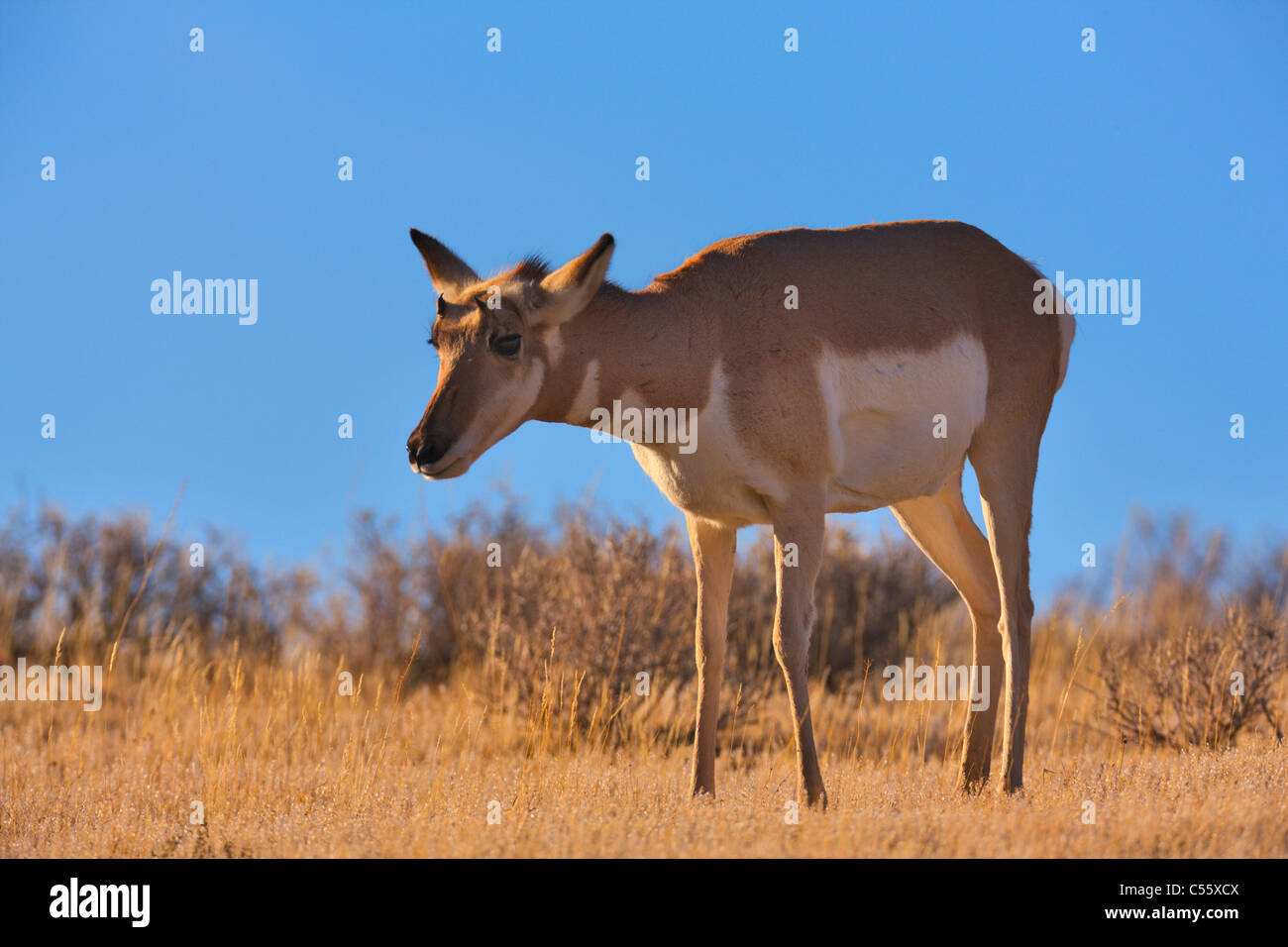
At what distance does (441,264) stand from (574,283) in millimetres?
1082

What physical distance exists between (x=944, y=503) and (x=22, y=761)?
7659 mm

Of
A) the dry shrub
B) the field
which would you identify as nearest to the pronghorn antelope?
the field

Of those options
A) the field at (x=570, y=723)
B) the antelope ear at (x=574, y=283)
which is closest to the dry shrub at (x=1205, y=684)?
the field at (x=570, y=723)

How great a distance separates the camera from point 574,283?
246 inches

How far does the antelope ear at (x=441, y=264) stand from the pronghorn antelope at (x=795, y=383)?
13 mm

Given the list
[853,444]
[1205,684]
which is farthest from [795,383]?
[1205,684]

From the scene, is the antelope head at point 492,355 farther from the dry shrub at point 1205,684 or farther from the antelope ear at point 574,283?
the dry shrub at point 1205,684

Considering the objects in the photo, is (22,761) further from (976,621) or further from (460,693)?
(976,621)

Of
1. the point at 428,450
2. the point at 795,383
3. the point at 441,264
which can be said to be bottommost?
the point at 428,450

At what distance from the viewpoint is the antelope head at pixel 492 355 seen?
5.95 metres

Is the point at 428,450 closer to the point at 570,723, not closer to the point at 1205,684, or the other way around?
the point at 570,723

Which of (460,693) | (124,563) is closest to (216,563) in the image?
(124,563)

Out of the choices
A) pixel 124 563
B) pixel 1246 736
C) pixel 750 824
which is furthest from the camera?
pixel 124 563
